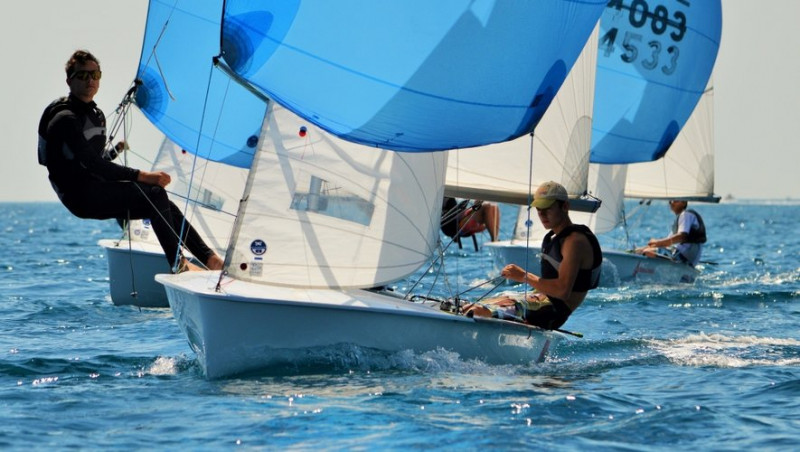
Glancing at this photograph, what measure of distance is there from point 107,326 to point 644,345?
489 cm

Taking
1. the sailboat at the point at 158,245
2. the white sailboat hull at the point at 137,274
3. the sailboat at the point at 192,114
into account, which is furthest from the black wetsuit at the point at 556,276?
the white sailboat hull at the point at 137,274

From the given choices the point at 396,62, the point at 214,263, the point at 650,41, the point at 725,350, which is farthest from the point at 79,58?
the point at 650,41

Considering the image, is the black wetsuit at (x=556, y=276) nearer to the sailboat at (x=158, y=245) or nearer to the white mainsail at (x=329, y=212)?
the white mainsail at (x=329, y=212)

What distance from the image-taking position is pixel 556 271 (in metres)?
8.63

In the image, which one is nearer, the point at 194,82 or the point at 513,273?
the point at 513,273

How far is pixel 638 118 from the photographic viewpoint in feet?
57.2

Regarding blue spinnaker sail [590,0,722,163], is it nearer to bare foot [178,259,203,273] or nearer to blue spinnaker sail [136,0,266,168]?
blue spinnaker sail [136,0,266,168]

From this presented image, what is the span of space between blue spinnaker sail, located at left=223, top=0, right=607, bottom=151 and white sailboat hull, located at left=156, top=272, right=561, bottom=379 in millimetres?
1173

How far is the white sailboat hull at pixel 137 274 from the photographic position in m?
13.2

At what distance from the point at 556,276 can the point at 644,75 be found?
9382 mm

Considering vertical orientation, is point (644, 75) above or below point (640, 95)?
above

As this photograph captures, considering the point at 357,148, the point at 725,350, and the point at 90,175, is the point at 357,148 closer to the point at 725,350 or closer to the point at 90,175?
the point at 90,175

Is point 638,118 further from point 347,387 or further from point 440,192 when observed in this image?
point 347,387

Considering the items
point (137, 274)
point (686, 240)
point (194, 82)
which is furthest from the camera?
point (686, 240)
